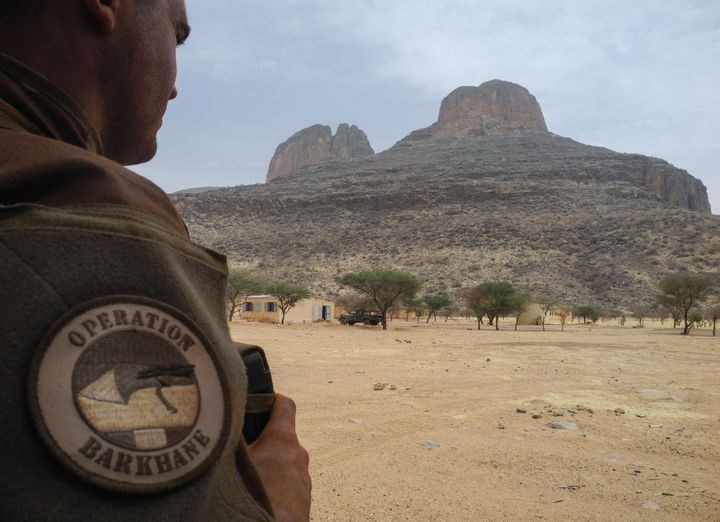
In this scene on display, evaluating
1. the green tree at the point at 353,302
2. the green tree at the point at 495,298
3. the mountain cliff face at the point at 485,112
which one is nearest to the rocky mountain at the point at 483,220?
the green tree at the point at 353,302

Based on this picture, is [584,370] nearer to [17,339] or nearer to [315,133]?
[17,339]

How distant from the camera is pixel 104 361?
50 cm

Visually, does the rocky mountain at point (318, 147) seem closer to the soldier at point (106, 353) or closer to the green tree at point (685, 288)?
the green tree at point (685, 288)

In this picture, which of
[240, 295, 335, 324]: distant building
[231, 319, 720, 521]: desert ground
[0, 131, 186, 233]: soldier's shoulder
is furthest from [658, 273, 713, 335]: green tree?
[0, 131, 186, 233]: soldier's shoulder

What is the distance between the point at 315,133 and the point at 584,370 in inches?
6251

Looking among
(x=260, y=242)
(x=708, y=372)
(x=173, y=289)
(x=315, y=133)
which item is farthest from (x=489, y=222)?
(x=315, y=133)

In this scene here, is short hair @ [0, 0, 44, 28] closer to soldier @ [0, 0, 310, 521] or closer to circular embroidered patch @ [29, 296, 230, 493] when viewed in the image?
soldier @ [0, 0, 310, 521]

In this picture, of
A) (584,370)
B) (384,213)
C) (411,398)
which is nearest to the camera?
(411,398)

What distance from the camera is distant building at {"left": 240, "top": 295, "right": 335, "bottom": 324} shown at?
41.2 metres

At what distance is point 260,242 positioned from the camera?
69.1m

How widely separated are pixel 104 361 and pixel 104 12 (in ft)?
2.02

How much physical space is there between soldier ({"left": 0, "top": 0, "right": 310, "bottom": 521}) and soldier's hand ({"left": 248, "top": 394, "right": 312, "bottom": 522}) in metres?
0.03

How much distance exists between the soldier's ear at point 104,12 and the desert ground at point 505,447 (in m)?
2.77

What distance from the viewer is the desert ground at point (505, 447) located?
302 cm
